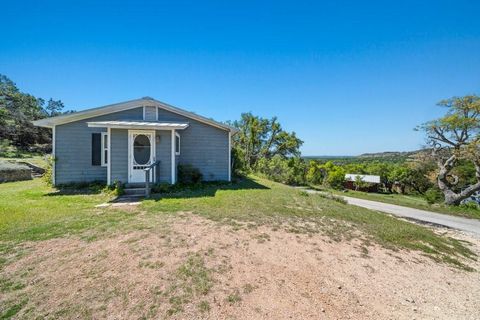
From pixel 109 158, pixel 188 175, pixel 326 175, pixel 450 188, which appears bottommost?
pixel 450 188

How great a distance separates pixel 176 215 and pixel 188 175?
4.46 m

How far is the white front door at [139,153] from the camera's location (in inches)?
348

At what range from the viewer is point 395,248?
479 centimetres

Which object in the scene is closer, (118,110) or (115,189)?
(115,189)

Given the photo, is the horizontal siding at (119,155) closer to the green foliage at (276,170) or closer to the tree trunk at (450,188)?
the green foliage at (276,170)

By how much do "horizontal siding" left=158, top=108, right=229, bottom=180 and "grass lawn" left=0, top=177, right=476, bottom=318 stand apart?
3.03 metres

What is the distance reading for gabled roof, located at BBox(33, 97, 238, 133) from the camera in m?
9.00

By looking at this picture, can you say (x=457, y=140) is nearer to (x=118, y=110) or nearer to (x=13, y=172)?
(x=118, y=110)

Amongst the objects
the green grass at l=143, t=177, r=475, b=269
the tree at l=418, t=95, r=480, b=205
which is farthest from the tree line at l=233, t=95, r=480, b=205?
the green grass at l=143, t=177, r=475, b=269

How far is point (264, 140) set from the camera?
30.6 meters

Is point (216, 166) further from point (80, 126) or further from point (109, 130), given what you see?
point (80, 126)

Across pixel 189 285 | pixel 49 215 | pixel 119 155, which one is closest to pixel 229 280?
pixel 189 285

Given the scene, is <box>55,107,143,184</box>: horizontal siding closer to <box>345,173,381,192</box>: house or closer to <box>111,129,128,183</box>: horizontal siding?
<box>111,129,128,183</box>: horizontal siding

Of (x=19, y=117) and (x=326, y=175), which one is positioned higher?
(x=19, y=117)
